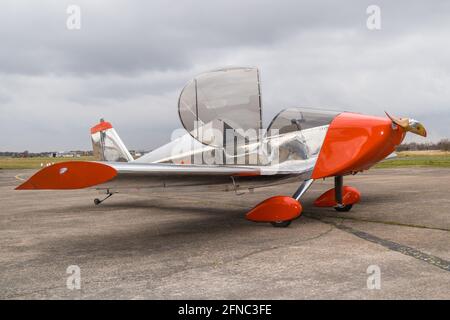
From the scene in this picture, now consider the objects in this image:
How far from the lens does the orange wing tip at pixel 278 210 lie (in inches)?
237

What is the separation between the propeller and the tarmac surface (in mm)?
1355

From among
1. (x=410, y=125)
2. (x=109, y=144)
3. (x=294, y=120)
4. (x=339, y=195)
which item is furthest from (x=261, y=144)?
(x=109, y=144)

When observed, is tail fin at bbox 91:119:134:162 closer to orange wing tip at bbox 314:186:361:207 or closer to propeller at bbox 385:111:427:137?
orange wing tip at bbox 314:186:361:207

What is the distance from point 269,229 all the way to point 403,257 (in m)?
2.20

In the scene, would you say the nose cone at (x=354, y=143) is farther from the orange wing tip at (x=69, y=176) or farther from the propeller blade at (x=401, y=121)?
the orange wing tip at (x=69, y=176)

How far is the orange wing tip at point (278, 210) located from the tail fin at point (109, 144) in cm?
487

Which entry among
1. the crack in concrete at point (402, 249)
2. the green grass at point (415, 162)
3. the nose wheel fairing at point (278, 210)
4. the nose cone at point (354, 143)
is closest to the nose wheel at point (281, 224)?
the nose wheel fairing at point (278, 210)

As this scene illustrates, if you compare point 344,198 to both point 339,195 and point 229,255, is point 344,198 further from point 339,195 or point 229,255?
point 229,255

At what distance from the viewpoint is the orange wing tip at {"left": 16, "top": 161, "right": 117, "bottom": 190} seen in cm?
393

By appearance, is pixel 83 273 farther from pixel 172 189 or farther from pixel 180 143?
pixel 180 143

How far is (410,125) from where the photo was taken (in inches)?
234

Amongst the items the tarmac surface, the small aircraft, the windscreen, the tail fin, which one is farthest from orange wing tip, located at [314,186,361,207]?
the tail fin

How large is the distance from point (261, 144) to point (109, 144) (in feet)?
15.2
